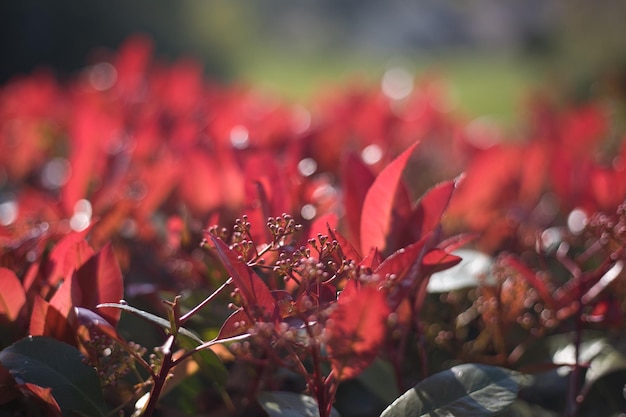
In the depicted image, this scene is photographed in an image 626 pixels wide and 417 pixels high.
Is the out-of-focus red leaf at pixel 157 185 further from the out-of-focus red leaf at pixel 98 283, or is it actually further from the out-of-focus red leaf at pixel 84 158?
the out-of-focus red leaf at pixel 98 283

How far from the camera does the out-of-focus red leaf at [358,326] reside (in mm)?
815

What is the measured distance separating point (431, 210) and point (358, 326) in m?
0.34

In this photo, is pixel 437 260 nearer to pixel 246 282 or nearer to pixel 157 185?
pixel 246 282

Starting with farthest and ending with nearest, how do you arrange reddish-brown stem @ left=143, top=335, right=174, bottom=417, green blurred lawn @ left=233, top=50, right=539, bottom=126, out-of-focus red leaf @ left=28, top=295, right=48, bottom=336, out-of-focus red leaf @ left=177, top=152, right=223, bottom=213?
green blurred lawn @ left=233, top=50, right=539, bottom=126
out-of-focus red leaf @ left=177, top=152, right=223, bottom=213
out-of-focus red leaf @ left=28, top=295, right=48, bottom=336
reddish-brown stem @ left=143, top=335, right=174, bottom=417

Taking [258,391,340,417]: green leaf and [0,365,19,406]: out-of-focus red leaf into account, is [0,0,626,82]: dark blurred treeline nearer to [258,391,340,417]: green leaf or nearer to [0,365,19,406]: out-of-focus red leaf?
[258,391,340,417]: green leaf

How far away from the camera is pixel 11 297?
107 centimetres

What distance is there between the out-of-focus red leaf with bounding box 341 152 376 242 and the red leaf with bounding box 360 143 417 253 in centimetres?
7

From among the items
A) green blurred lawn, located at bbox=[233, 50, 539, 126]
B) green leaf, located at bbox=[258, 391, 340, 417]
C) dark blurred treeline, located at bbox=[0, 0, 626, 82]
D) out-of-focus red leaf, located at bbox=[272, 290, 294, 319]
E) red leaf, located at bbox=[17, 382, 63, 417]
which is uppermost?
out-of-focus red leaf, located at bbox=[272, 290, 294, 319]

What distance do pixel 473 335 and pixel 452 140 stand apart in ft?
5.16

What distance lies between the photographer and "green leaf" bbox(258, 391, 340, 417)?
0.98 meters

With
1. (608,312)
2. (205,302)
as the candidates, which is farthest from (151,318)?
(608,312)

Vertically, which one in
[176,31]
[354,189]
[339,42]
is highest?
[354,189]

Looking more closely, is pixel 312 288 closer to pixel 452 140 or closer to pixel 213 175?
pixel 213 175

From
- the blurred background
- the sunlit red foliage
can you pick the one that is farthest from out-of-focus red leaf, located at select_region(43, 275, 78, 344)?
the blurred background
